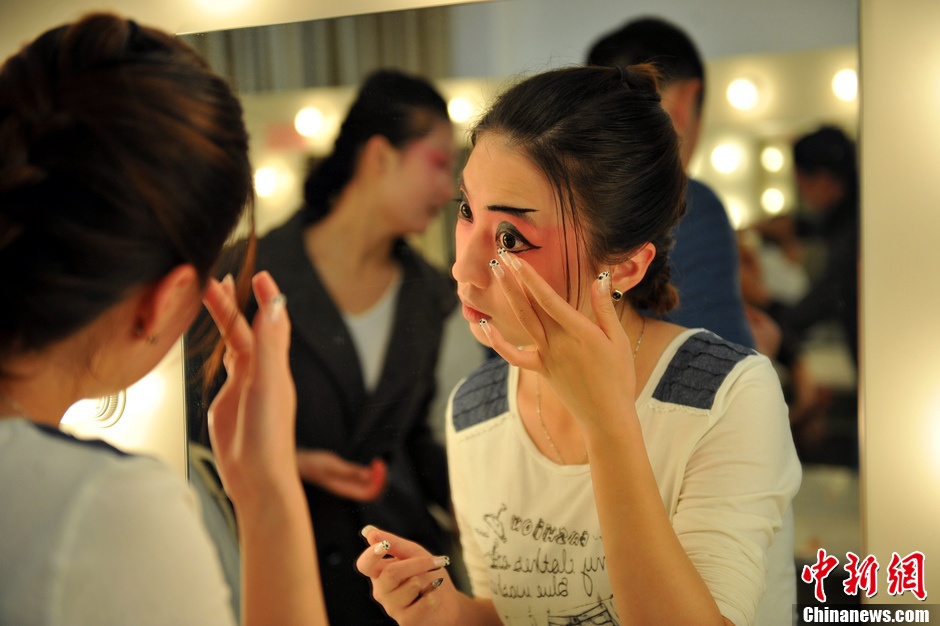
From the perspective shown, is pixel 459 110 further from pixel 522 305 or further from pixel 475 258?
pixel 522 305

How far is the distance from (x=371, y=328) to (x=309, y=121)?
334mm

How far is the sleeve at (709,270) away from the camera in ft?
3.42

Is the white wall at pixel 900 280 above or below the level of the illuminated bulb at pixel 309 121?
below

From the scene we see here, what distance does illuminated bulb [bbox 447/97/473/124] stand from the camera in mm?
1133

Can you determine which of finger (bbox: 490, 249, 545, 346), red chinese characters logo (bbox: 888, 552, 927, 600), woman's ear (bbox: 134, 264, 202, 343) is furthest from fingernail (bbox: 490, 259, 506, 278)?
red chinese characters logo (bbox: 888, 552, 927, 600)

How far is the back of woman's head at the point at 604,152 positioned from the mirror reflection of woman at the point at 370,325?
28 centimetres

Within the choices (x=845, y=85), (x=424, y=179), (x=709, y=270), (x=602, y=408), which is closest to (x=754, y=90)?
(x=845, y=85)

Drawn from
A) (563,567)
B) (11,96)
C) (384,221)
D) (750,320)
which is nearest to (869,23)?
(750,320)

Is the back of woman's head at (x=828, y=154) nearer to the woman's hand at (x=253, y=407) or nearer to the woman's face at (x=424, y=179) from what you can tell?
the woman's face at (x=424, y=179)

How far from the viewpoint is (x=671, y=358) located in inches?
36.4

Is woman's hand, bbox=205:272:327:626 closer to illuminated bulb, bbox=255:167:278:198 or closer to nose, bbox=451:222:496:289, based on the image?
nose, bbox=451:222:496:289

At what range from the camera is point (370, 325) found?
1.18 meters

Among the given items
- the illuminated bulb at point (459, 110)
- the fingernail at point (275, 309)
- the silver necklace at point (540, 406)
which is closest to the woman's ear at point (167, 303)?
the fingernail at point (275, 309)

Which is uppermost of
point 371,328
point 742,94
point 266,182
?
point 742,94
